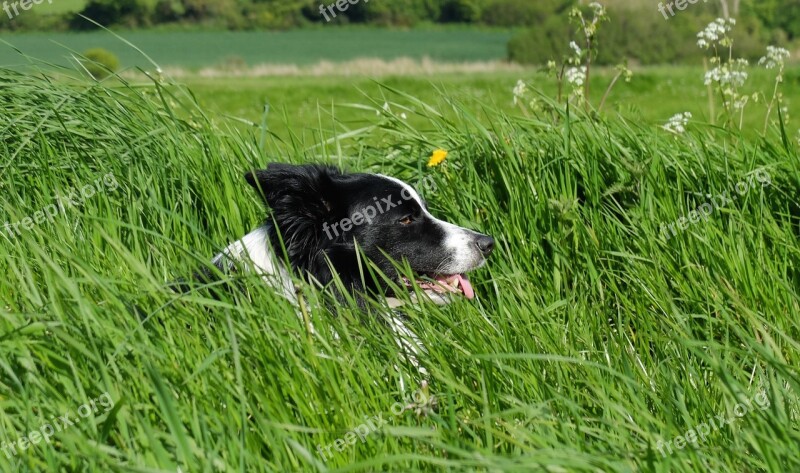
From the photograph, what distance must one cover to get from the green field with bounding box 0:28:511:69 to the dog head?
103 feet

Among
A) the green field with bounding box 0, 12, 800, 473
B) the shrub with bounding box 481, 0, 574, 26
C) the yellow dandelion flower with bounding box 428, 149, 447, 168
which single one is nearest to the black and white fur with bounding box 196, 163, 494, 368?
the green field with bounding box 0, 12, 800, 473

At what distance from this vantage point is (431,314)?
2.92 meters

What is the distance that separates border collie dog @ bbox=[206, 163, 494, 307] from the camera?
3211mm

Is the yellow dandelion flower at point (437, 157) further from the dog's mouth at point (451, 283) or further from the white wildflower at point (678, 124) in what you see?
the white wildflower at point (678, 124)

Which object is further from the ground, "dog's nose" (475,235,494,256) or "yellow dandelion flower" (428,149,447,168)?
"yellow dandelion flower" (428,149,447,168)

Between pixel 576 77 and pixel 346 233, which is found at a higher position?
pixel 576 77

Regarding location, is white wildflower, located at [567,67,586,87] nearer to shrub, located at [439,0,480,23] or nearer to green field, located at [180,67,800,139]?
green field, located at [180,67,800,139]

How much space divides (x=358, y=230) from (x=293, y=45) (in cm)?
4076

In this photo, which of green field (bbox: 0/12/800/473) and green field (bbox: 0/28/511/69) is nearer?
green field (bbox: 0/12/800/473)

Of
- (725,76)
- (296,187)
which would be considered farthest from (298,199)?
(725,76)

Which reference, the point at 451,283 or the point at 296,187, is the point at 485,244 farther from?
the point at 296,187

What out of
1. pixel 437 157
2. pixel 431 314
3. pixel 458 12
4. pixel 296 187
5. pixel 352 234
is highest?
pixel 296 187

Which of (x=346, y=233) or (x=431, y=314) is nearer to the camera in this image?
(x=431, y=314)

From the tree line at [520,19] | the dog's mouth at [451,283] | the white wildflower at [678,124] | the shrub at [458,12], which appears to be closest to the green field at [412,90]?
the tree line at [520,19]
